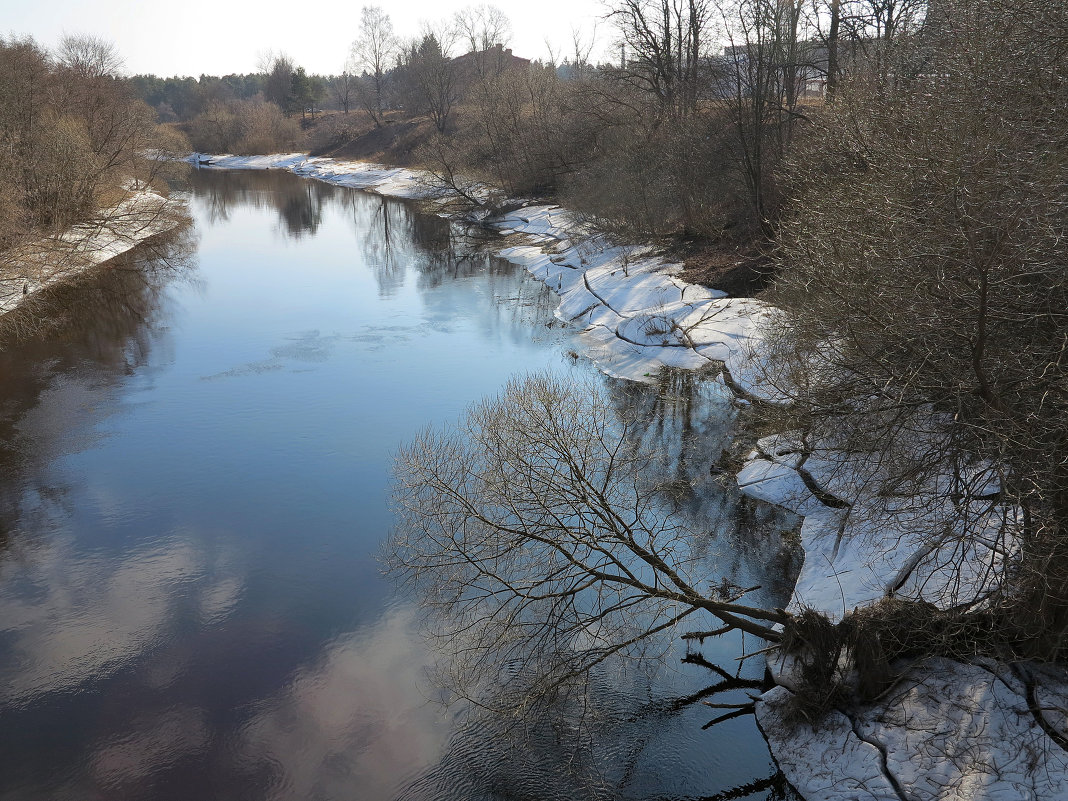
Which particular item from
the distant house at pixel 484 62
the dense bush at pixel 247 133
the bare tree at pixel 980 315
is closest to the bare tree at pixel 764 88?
the bare tree at pixel 980 315

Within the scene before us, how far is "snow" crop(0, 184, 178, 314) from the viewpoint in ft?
67.1

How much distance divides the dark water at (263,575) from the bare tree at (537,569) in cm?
54

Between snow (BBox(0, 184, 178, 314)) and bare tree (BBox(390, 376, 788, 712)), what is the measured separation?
14.8 m

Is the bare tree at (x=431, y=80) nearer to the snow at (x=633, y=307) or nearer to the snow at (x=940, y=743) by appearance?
the snow at (x=633, y=307)

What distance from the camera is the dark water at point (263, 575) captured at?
7.94 metres

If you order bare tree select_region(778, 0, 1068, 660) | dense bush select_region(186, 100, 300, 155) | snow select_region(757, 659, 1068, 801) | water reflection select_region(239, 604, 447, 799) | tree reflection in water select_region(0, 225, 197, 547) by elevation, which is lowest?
water reflection select_region(239, 604, 447, 799)

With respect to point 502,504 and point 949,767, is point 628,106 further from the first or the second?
point 949,767

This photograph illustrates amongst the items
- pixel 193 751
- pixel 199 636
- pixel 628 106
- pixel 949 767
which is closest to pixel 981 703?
pixel 949 767

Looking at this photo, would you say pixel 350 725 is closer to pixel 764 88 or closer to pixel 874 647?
pixel 874 647

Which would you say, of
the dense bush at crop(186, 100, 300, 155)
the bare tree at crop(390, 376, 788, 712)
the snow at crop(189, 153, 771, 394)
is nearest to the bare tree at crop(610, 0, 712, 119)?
the snow at crop(189, 153, 771, 394)

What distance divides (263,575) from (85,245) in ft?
72.8

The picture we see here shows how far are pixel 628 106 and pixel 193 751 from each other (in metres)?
28.4

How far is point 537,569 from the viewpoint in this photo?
31.4ft

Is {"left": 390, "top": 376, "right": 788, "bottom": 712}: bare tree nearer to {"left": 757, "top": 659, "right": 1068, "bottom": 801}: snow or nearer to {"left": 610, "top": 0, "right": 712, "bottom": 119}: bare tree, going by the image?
{"left": 757, "top": 659, "right": 1068, "bottom": 801}: snow
